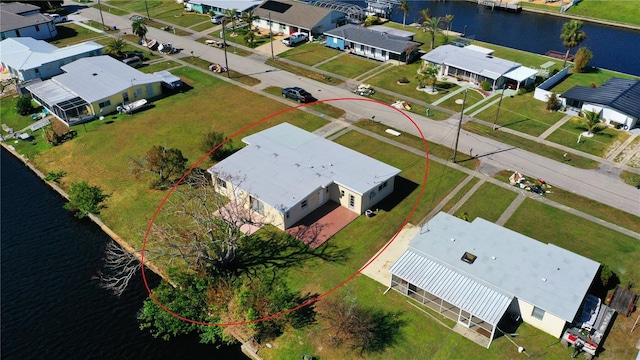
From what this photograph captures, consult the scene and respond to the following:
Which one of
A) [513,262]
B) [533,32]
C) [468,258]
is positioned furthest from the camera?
[533,32]

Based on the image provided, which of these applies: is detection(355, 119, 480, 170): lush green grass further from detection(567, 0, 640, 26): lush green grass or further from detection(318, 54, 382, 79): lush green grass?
detection(567, 0, 640, 26): lush green grass

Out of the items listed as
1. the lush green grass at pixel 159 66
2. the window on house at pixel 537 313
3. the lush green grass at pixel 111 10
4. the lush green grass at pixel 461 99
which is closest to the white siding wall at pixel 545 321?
the window on house at pixel 537 313

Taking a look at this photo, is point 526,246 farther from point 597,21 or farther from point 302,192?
point 597,21

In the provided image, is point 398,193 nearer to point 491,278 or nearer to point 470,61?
point 491,278

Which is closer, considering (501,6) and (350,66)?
(350,66)

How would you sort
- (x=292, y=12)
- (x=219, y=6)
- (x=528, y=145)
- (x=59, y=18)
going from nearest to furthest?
1. (x=528, y=145)
2. (x=292, y=12)
3. (x=219, y=6)
4. (x=59, y=18)

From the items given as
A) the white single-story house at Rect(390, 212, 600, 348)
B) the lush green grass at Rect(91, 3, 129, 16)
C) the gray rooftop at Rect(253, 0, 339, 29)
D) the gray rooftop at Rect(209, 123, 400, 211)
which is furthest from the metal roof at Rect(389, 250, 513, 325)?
the lush green grass at Rect(91, 3, 129, 16)

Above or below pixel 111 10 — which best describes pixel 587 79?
below

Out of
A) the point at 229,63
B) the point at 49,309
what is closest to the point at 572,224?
the point at 49,309

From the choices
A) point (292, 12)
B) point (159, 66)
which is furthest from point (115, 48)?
point (292, 12)

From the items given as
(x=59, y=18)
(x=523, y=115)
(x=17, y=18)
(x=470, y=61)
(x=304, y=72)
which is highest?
(x=17, y=18)
